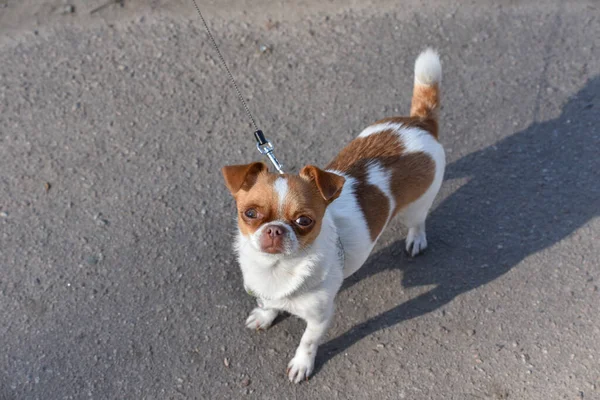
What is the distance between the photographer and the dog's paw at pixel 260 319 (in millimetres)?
3215

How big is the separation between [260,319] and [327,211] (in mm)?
850

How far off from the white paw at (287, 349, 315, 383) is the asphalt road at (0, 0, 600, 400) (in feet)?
0.18

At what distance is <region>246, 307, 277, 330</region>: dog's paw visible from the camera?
321cm

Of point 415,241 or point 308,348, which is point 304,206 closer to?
point 308,348

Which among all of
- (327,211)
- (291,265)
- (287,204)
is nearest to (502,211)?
(327,211)

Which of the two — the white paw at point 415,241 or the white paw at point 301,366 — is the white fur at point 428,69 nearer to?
the white paw at point 415,241

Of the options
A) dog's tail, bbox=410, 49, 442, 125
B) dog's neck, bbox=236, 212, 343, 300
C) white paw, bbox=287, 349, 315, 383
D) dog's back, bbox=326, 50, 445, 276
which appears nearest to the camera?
dog's neck, bbox=236, 212, 343, 300

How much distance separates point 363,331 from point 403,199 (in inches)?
31.8

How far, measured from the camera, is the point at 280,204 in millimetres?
2363

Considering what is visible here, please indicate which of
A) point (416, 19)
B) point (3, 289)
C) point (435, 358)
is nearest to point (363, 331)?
point (435, 358)

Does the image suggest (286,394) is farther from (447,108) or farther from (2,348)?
(447,108)

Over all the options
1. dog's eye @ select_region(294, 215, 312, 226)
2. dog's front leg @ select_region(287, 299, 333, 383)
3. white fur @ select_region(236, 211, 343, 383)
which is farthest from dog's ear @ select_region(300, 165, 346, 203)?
dog's front leg @ select_region(287, 299, 333, 383)

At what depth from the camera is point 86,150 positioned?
396 centimetres

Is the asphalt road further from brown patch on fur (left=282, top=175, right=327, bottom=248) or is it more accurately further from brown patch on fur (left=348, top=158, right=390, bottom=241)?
brown patch on fur (left=282, top=175, right=327, bottom=248)
